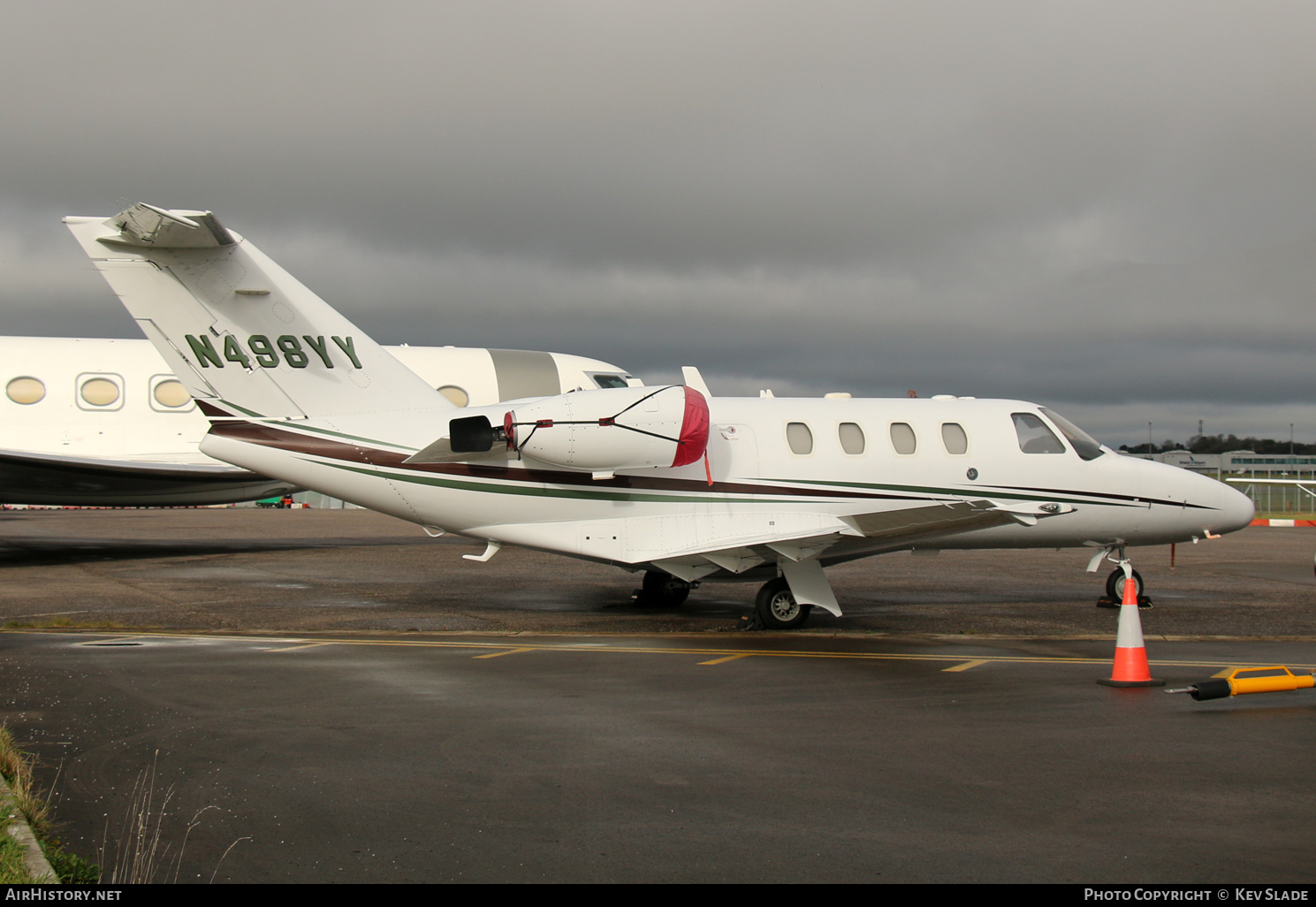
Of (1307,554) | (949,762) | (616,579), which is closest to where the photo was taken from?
(949,762)

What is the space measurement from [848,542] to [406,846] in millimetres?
9072

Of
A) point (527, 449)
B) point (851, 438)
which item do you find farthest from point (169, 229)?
point (851, 438)

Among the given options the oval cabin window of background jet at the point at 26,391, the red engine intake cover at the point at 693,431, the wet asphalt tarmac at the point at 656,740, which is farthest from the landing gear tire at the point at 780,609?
the oval cabin window of background jet at the point at 26,391

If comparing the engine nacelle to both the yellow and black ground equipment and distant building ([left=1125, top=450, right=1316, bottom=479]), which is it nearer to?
the yellow and black ground equipment

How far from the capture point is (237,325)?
42.3 ft

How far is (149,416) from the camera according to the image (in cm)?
2256

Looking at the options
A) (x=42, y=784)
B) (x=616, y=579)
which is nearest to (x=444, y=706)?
(x=42, y=784)

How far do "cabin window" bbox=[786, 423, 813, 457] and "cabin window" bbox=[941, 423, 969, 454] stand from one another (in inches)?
80.2

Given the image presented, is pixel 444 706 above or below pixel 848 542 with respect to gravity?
below

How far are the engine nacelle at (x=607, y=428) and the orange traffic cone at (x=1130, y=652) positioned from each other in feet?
17.8

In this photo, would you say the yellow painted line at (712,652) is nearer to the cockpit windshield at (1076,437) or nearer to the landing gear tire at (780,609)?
the landing gear tire at (780,609)

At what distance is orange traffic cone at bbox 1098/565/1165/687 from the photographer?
9734 mm

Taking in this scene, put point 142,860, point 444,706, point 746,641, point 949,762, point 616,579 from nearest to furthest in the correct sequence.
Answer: point 142,860
point 949,762
point 444,706
point 746,641
point 616,579

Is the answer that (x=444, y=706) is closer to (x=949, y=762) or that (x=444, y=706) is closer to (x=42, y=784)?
(x=42, y=784)
